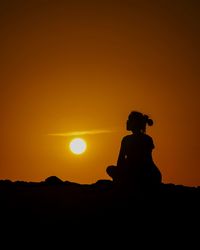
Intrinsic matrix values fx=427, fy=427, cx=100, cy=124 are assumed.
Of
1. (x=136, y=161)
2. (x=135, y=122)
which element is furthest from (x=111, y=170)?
(x=135, y=122)

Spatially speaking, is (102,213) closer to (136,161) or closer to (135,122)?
(136,161)

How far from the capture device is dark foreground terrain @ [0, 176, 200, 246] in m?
5.90

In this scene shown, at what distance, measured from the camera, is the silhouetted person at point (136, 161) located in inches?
302

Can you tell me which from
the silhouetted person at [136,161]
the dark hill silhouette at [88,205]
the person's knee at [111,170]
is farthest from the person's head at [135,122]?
the dark hill silhouette at [88,205]

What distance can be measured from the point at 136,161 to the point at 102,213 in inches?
61.5

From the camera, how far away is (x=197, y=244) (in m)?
5.54

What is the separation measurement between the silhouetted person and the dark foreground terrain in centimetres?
25

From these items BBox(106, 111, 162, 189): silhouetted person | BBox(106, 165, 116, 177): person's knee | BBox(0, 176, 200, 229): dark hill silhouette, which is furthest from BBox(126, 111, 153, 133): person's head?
BBox(0, 176, 200, 229): dark hill silhouette

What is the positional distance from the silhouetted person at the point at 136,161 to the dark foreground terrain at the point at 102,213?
250mm

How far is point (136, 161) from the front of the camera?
7.92 metres

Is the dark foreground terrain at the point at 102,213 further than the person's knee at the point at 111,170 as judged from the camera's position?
No

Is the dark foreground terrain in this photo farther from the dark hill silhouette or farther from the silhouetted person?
the silhouetted person

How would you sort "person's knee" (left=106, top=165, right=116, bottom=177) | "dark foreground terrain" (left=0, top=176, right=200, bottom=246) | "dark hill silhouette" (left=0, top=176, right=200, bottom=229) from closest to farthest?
"dark foreground terrain" (left=0, top=176, right=200, bottom=246), "dark hill silhouette" (left=0, top=176, right=200, bottom=229), "person's knee" (left=106, top=165, right=116, bottom=177)

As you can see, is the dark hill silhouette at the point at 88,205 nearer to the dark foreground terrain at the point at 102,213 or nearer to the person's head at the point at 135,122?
the dark foreground terrain at the point at 102,213
